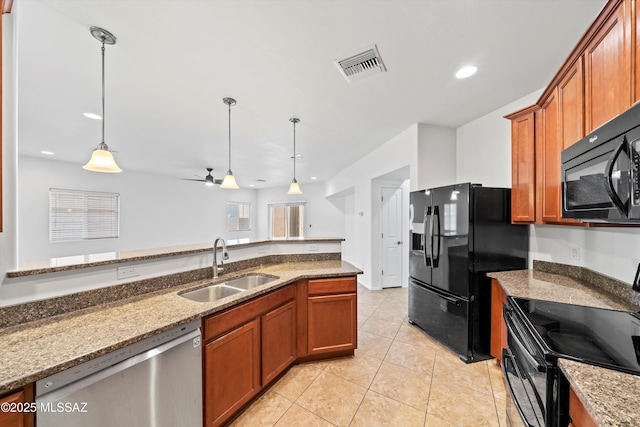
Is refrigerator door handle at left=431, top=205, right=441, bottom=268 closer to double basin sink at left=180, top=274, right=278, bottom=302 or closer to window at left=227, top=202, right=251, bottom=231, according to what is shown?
double basin sink at left=180, top=274, right=278, bottom=302

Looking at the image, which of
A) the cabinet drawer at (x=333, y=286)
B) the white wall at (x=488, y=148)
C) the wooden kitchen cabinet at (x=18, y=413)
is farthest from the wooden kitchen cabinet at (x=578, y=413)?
the white wall at (x=488, y=148)

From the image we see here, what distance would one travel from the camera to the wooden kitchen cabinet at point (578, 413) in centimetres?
83

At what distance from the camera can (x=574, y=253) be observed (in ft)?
7.14

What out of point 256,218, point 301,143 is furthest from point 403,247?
point 256,218


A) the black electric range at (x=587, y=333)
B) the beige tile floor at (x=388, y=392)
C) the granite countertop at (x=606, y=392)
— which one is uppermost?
the black electric range at (x=587, y=333)

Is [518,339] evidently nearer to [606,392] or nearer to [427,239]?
[606,392]

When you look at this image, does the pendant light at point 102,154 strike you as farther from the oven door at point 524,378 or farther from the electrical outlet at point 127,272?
the oven door at point 524,378

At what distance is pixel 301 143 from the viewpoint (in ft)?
13.3

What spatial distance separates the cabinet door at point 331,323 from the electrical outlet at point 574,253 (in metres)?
2.01

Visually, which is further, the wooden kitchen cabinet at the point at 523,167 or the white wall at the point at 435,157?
the white wall at the point at 435,157

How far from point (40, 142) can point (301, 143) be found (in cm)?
408

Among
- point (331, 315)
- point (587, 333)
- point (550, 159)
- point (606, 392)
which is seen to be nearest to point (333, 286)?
point (331, 315)

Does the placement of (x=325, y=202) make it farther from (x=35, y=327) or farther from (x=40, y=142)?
(x=35, y=327)

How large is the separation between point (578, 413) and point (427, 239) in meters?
1.98
